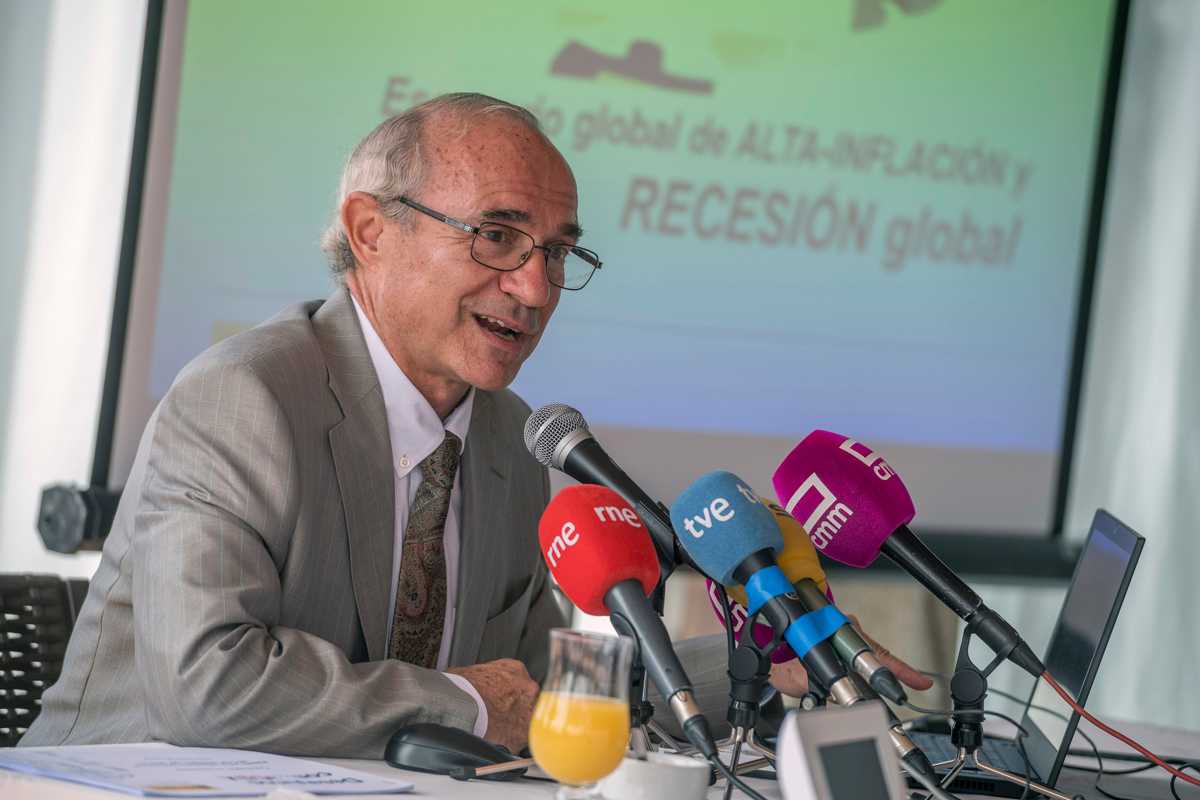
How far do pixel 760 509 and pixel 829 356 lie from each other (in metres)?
3.00

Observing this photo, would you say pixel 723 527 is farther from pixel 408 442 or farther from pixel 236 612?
pixel 408 442

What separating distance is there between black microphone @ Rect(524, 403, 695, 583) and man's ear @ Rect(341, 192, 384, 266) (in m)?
0.59

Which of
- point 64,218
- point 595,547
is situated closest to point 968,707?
point 595,547

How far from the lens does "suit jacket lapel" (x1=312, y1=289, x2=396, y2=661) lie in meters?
2.07

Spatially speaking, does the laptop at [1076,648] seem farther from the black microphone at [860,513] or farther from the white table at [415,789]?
the white table at [415,789]

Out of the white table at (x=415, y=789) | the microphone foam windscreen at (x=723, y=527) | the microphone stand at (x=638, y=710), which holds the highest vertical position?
the microphone foam windscreen at (x=723, y=527)

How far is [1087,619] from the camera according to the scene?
81.6 inches

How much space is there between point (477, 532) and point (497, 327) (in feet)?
1.09

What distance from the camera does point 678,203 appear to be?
13.8 feet

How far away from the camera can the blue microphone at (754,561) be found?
1464mm

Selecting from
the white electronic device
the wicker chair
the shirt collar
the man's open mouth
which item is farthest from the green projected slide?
the white electronic device

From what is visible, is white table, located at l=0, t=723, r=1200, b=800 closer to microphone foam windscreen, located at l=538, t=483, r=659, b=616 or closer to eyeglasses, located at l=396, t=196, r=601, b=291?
microphone foam windscreen, located at l=538, t=483, r=659, b=616

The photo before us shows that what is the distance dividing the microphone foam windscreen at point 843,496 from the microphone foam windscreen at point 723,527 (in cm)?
27

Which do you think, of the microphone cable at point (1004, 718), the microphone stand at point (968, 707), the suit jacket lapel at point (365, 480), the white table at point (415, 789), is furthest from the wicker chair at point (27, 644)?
the microphone stand at point (968, 707)
